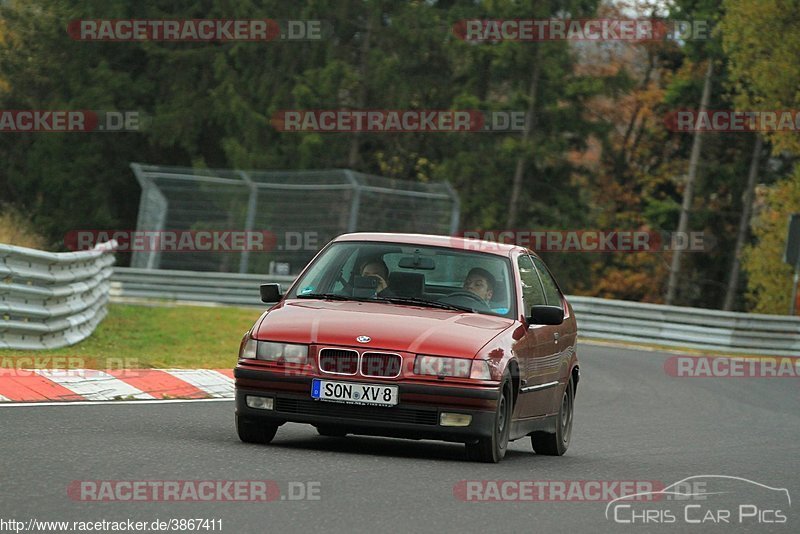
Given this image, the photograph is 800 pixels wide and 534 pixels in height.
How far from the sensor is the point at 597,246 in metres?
54.6

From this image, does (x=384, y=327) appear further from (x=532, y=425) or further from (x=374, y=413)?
(x=532, y=425)

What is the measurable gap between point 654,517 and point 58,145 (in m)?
49.8

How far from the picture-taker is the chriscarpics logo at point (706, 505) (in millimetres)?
8180

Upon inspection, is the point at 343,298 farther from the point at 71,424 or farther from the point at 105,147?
the point at 105,147

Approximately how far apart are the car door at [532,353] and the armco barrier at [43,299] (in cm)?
575

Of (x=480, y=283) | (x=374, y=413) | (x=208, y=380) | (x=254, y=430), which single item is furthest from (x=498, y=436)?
(x=208, y=380)

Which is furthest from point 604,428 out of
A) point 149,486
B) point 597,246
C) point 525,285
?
point 597,246

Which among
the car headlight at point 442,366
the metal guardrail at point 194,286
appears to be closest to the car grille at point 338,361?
the car headlight at point 442,366

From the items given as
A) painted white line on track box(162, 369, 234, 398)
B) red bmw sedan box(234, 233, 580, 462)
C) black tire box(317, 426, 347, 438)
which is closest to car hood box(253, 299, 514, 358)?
red bmw sedan box(234, 233, 580, 462)

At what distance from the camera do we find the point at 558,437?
1189cm

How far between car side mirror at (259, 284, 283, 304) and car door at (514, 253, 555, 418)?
65.7 inches

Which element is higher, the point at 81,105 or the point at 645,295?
the point at 81,105

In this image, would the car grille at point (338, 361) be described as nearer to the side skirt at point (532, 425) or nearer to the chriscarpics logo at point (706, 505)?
the side skirt at point (532, 425)

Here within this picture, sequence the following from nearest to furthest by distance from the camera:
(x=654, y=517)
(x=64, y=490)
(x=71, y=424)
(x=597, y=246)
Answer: (x=64, y=490), (x=654, y=517), (x=71, y=424), (x=597, y=246)
